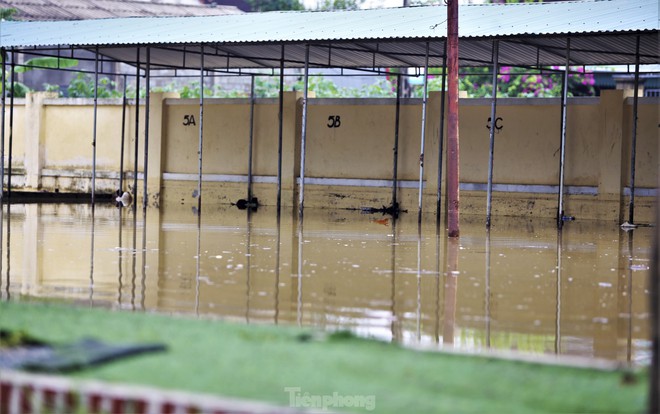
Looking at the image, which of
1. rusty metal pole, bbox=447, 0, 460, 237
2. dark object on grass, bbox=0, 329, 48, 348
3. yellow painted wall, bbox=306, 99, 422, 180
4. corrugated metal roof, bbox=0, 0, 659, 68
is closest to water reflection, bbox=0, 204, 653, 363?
rusty metal pole, bbox=447, 0, 460, 237

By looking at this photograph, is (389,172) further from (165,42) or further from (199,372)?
(199,372)

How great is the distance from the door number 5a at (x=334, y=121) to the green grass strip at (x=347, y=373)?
61.9 ft

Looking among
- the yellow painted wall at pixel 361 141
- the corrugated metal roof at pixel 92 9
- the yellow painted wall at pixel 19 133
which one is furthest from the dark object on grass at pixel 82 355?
the corrugated metal roof at pixel 92 9

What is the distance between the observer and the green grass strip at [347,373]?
19.4ft

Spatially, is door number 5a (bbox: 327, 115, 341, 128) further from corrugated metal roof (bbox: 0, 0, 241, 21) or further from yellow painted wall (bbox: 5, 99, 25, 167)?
corrugated metal roof (bbox: 0, 0, 241, 21)

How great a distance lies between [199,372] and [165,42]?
17.3 metres

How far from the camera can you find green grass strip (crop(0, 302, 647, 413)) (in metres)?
5.91

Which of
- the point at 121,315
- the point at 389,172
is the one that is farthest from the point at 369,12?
the point at 121,315

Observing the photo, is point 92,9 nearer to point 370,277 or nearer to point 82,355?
point 370,277

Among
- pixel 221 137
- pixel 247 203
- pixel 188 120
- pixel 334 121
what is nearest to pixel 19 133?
pixel 188 120

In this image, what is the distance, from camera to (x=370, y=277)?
40.7 feet

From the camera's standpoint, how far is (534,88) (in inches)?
1542

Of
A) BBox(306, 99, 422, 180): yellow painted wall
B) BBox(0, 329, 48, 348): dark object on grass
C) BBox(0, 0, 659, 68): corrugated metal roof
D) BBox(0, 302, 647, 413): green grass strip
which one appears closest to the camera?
BBox(0, 302, 647, 413): green grass strip

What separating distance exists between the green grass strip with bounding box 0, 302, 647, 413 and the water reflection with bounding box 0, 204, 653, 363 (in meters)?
1.11
